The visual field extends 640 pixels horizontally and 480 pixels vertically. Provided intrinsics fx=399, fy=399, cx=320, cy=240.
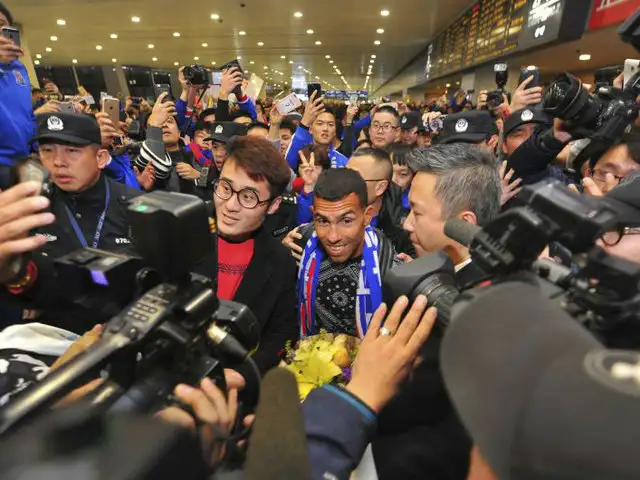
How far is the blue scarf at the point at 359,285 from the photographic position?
5.22ft

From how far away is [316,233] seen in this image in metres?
1.79

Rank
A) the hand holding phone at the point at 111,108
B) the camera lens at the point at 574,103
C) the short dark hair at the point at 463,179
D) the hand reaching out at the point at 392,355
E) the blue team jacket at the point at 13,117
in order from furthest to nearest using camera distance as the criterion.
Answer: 1. the hand holding phone at the point at 111,108
2. the blue team jacket at the point at 13,117
3. the camera lens at the point at 574,103
4. the short dark hair at the point at 463,179
5. the hand reaching out at the point at 392,355

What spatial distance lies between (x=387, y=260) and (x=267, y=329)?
1.93 ft

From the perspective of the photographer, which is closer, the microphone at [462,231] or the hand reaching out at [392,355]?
the microphone at [462,231]

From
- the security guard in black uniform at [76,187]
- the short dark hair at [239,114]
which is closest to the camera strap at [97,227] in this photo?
the security guard in black uniform at [76,187]

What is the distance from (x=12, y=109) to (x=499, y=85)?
3891mm

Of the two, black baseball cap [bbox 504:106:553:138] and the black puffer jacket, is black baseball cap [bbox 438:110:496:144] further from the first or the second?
the black puffer jacket

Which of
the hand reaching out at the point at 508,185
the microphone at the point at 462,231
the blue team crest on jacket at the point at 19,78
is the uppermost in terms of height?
the blue team crest on jacket at the point at 19,78

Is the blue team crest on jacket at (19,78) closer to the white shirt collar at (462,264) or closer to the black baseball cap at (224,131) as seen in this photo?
the black baseball cap at (224,131)

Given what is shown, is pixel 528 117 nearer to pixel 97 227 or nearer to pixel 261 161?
pixel 261 161

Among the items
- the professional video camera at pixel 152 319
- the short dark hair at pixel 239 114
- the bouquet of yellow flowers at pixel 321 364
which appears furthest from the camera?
the short dark hair at pixel 239 114

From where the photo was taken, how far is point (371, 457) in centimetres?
84

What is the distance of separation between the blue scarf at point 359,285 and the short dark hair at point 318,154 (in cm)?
161

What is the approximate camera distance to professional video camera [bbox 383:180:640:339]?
1.66ft
